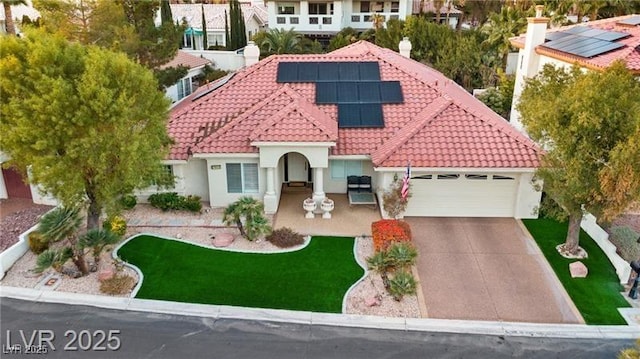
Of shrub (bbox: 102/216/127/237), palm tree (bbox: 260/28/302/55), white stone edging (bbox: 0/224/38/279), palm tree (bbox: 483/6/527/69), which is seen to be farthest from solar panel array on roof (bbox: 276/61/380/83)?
palm tree (bbox: 483/6/527/69)

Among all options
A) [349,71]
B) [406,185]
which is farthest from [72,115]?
[349,71]

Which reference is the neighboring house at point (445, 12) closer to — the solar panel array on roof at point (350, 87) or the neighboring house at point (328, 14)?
the neighboring house at point (328, 14)

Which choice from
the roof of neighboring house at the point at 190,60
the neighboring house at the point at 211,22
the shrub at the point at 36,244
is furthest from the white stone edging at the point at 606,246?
the neighboring house at the point at 211,22

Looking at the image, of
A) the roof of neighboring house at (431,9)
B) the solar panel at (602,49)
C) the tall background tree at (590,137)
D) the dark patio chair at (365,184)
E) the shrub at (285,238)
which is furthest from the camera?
the roof of neighboring house at (431,9)

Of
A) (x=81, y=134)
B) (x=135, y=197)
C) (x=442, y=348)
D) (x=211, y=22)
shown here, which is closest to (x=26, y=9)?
(x=211, y=22)

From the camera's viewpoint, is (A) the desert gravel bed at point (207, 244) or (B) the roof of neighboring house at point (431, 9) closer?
(A) the desert gravel bed at point (207, 244)

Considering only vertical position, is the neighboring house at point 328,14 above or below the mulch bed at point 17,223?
above

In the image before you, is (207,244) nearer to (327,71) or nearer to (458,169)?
(458,169)

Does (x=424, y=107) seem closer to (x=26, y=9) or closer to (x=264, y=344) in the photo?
(x=264, y=344)
